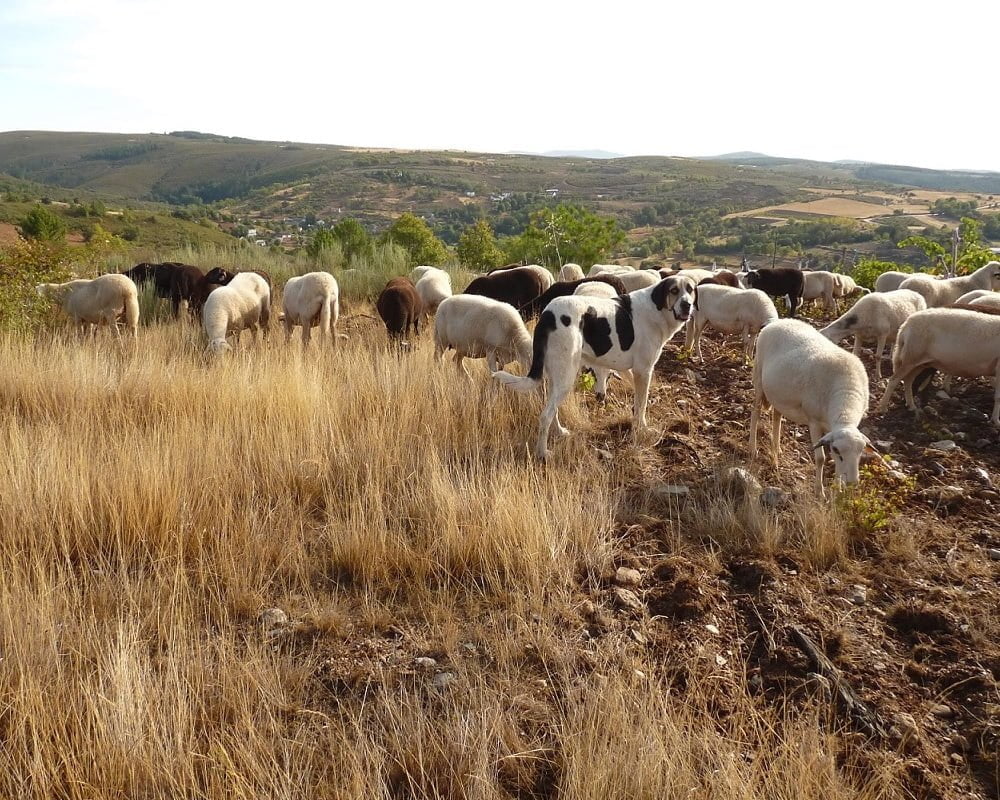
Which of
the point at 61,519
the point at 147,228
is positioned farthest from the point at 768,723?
the point at 147,228

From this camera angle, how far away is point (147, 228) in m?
53.1

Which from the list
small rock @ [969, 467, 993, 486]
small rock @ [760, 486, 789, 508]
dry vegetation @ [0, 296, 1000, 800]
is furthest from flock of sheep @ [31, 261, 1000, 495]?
small rock @ [969, 467, 993, 486]

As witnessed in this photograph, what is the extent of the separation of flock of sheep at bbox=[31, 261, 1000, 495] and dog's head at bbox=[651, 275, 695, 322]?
12mm

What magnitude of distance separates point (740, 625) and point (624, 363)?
126 inches

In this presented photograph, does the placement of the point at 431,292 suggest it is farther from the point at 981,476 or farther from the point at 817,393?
the point at 981,476

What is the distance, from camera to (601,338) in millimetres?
6094

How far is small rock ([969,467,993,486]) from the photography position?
17.2 feet

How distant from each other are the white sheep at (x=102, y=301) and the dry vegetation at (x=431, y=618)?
4.21 metres

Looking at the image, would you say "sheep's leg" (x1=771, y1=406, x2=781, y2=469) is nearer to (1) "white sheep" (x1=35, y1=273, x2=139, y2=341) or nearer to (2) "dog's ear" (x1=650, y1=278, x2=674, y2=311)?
(2) "dog's ear" (x1=650, y1=278, x2=674, y2=311)

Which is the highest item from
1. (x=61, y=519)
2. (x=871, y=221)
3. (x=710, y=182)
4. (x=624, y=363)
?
(x=710, y=182)

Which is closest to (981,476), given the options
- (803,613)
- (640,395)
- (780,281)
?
(640,395)

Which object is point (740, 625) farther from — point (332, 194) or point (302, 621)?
point (332, 194)

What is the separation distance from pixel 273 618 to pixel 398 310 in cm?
650

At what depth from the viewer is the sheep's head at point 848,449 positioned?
4.49m
